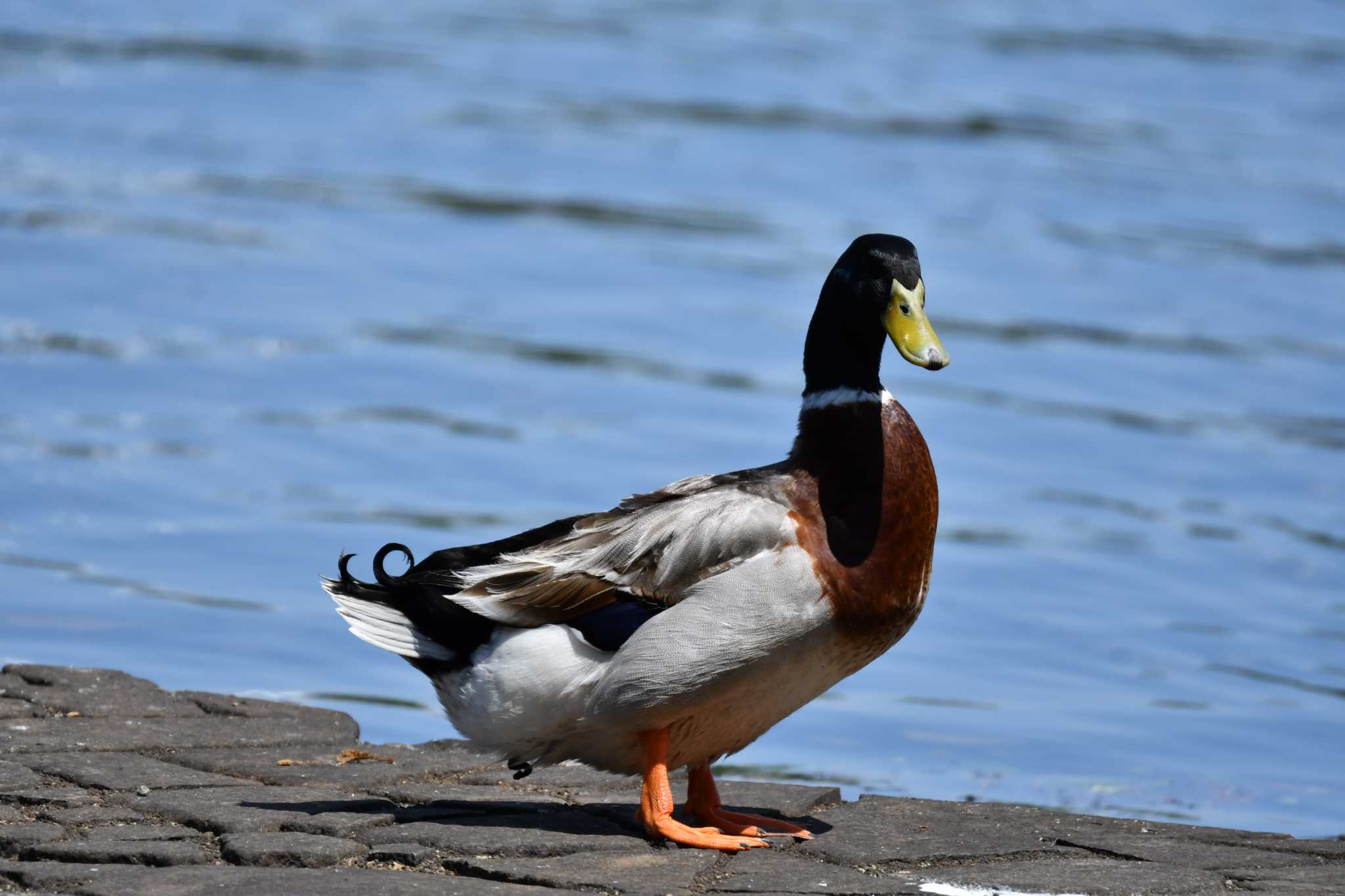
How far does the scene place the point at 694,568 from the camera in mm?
4898

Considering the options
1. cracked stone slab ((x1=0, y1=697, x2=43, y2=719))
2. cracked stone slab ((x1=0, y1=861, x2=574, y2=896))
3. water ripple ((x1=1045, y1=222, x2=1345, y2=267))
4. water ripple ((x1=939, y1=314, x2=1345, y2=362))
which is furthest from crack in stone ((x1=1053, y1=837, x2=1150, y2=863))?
water ripple ((x1=1045, y1=222, x2=1345, y2=267))

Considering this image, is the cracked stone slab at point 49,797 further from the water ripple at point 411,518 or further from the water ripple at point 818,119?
the water ripple at point 818,119

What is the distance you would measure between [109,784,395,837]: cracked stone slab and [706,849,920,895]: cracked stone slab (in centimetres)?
88

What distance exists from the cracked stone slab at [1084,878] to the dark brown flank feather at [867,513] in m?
0.60

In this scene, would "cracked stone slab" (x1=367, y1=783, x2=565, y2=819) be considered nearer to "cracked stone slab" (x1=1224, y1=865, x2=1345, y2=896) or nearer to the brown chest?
the brown chest

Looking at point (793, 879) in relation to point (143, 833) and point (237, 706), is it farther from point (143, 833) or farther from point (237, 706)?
point (237, 706)

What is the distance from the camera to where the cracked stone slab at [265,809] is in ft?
15.7

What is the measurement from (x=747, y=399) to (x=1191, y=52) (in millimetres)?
14636

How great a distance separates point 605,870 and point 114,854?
1080 millimetres

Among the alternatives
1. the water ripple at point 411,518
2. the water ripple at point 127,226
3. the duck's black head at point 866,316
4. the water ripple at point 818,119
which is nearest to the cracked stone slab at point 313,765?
the duck's black head at point 866,316

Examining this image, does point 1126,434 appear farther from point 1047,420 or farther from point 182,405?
point 182,405

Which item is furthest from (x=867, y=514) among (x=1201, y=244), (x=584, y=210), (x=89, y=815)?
(x=1201, y=244)

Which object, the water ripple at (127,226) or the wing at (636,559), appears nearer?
the wing at (636,559)

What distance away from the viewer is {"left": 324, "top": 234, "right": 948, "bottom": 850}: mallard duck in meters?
4.82
